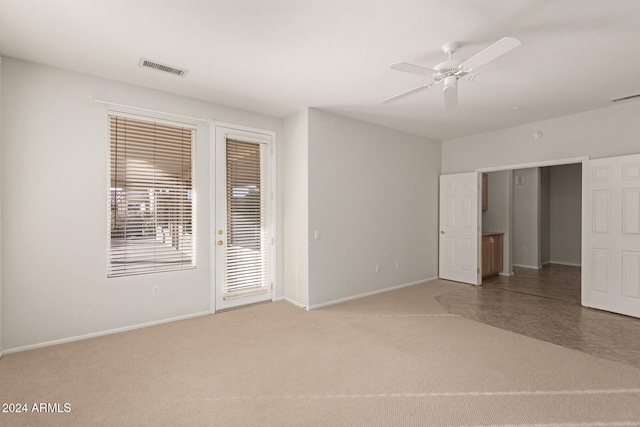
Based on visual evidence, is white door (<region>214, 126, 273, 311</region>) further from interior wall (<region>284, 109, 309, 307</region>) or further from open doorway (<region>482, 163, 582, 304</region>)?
open doorway (<region>482, 163, 582, 304</region>)

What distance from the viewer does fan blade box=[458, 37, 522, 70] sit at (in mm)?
2092

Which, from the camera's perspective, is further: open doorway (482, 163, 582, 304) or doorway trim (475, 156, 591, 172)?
open doorway (482, 163, 582, 304)

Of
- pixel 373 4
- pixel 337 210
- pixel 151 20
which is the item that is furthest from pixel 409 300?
pixel 151 20

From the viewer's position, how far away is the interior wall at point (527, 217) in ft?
23.9

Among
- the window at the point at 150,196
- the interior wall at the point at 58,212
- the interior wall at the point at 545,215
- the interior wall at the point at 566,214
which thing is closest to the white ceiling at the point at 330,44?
the interior wall at the point at 58,212

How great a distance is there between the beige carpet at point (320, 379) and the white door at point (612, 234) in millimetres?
1873

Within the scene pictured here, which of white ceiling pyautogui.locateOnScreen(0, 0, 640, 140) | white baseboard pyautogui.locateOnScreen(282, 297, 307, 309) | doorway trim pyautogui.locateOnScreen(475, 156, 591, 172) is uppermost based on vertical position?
white ceiling pyautogui.locateOnScreen(0, 0, 640, 140)

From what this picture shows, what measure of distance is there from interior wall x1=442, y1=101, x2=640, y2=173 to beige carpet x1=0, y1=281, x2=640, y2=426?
9.86 feet

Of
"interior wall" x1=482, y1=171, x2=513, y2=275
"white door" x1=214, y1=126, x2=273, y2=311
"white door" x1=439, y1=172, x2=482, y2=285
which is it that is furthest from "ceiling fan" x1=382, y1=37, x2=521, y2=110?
"interior wall" x1=482, y1=171, x2=513, y2=275

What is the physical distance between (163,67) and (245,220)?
6.95ft

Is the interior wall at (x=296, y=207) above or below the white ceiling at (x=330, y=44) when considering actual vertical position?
below

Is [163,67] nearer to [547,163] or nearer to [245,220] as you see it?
[245,220]

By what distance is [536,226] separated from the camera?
24.1 ft

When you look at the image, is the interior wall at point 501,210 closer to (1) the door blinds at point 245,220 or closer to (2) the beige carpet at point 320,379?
(2) the beige carpet at point 320,379
